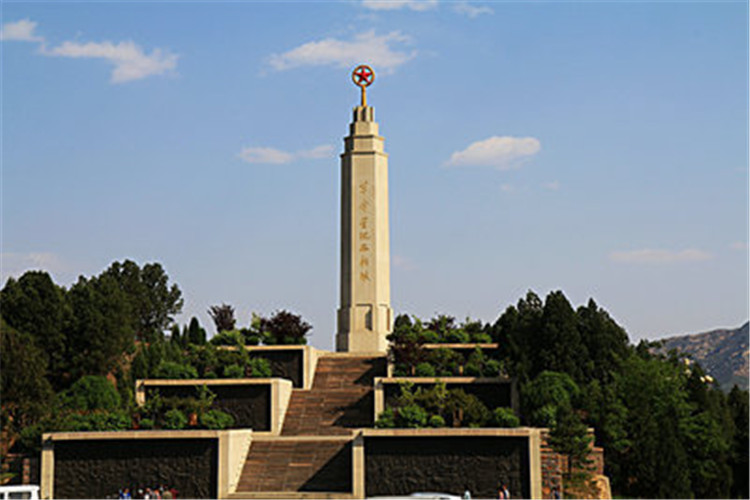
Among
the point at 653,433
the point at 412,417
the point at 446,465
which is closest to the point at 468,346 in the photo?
the point at 412,417

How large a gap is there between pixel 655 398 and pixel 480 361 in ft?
21.0

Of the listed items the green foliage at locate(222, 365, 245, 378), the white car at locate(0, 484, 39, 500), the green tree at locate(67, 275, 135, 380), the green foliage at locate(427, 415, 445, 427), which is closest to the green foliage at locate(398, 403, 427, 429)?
the green foliage at locate(427, 415, 445, 427)

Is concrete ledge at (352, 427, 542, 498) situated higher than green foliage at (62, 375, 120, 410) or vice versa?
green foliage at (62, 375, 120, 410)

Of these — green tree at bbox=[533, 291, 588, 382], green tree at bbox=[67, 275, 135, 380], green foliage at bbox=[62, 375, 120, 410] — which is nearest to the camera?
green tree at bbox=[533, 291, 588, 382]

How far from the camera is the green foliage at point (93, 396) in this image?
115 ft

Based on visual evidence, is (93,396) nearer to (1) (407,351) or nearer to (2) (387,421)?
(1) (407,351)

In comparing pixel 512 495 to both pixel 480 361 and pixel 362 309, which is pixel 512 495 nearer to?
pixel 480 361

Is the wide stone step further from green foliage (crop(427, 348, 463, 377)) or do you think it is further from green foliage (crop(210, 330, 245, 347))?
green foliage (crop(210, 330, 245, 347))

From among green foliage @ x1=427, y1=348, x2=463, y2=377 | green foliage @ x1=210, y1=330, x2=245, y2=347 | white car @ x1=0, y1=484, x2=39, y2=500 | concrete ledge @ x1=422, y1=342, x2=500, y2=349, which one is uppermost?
green foliage @ x1=210, y1=330, x2=245, y2=347

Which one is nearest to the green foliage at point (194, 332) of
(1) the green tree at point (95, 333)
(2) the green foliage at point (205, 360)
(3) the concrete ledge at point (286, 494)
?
(1) the green tree at point (95, 333)

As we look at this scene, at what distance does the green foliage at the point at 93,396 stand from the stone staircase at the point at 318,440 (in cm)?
656

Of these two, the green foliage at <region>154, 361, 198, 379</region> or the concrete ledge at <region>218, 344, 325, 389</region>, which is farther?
the concrete ledge at <region>218, 344, 325, 389</region>

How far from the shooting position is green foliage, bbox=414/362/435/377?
3397 centimetres

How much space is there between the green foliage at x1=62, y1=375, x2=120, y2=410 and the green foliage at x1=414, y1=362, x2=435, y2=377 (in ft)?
36.0
